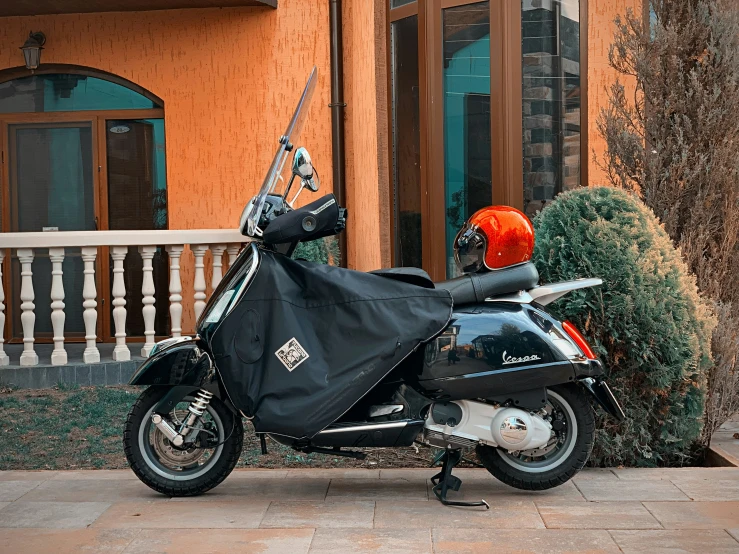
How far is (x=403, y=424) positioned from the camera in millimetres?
4148

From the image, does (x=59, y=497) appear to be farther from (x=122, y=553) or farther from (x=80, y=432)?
(x=80, y=432)

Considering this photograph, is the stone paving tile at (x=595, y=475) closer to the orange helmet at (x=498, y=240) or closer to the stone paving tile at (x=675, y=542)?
the stone paving tile at (x=675, y=542)

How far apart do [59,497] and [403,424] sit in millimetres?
1681

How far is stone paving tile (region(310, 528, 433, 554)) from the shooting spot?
359 cm

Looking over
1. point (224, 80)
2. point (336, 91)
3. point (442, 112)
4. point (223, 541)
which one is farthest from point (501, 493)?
point (224, 80)

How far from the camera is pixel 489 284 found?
429 cm

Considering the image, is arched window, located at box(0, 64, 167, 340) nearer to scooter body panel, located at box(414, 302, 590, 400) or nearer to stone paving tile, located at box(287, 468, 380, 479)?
stone paving tile, located at box(287, 468, 380, 479)

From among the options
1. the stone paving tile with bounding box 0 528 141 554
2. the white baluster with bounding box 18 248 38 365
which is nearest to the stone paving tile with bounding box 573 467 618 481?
the stone paving tile with bounding box 0 528 141 554

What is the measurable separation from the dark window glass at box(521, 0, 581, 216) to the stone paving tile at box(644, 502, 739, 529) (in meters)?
3.66

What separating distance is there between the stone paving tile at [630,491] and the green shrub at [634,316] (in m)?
0.28

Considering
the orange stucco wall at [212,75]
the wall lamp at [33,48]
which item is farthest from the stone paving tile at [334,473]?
the wall lamp at [33,48]

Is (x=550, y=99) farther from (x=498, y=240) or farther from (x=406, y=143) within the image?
(x=498, y=240)

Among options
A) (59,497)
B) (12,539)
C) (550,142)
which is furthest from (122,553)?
(550,142)

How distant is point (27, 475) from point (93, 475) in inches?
13.3
